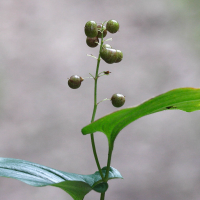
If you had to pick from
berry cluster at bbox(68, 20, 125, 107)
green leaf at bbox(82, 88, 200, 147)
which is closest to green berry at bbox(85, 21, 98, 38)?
berry cluster at bbox(68, 20, 125, 107)

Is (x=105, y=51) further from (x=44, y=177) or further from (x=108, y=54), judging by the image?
(x=44, y=177)

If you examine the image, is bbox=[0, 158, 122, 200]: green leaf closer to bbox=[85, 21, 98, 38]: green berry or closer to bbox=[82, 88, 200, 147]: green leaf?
bbox=[82, 88, 200, 147]: green leaf

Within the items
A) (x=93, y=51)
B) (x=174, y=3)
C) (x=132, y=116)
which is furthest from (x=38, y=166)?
(x=174, y=3)

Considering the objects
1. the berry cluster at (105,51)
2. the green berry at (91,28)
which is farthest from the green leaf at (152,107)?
the green berry at (91,28)

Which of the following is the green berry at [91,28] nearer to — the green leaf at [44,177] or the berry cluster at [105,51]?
the berry cluster at [105,51]

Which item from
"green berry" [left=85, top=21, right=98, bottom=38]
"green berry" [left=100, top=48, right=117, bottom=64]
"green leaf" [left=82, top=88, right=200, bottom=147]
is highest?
"green berry" [left=85, top=21, right=98, bottom=38]

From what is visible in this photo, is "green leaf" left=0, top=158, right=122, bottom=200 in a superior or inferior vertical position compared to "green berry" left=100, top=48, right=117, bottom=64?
inferior

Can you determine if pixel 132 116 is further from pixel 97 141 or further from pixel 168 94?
pixel 97 141

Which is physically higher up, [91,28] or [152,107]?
[91,28]

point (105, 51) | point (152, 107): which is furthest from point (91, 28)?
point (152, 107)

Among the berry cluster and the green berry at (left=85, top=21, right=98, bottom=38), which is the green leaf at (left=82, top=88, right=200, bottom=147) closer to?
the berry cluster
